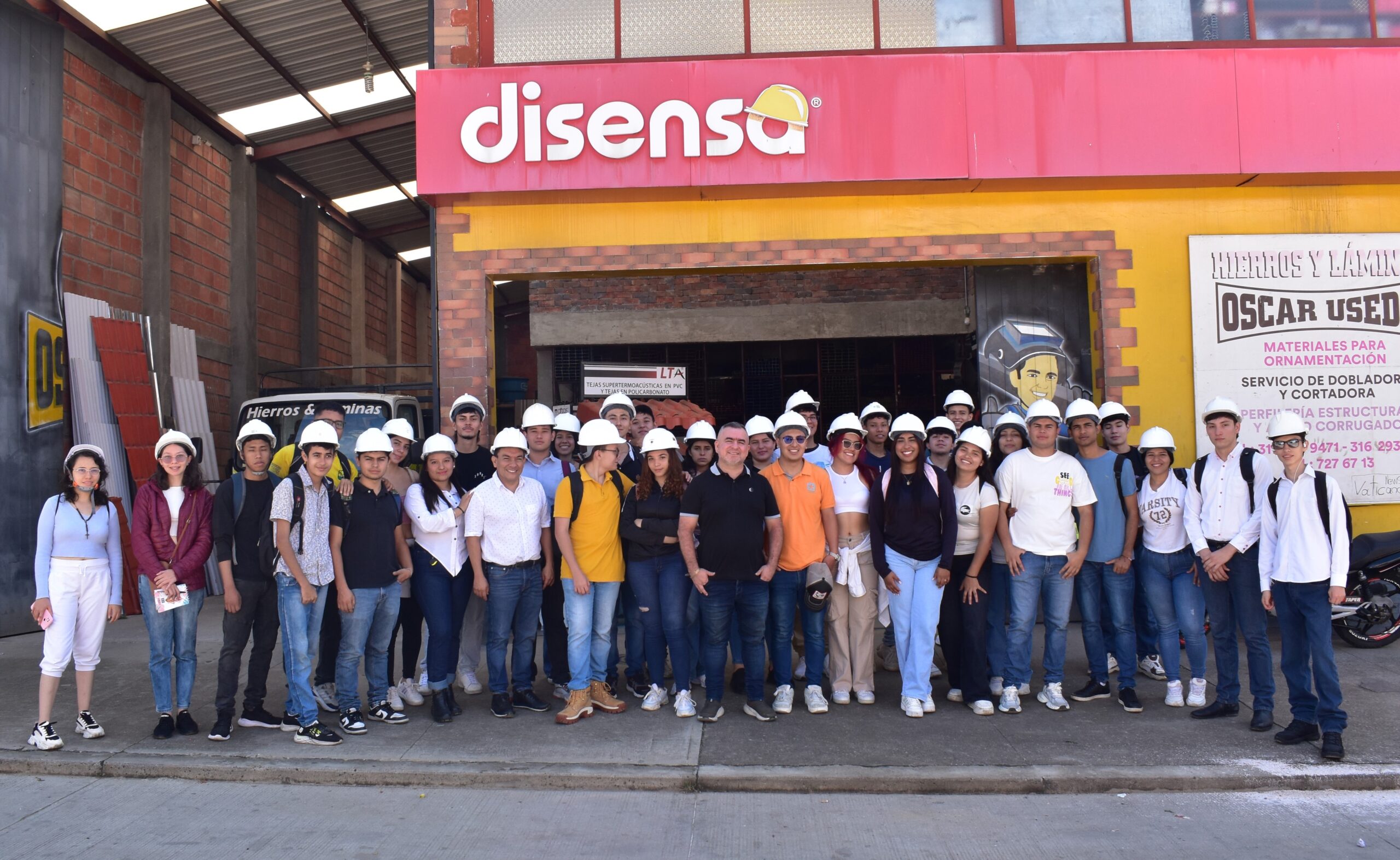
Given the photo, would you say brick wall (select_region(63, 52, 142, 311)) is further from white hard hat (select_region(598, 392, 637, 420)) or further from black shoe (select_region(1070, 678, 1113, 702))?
black shoe (select_region(1070, 678, 1113, 702))

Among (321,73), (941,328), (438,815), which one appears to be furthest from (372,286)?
(438,815)

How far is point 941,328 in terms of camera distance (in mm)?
14758

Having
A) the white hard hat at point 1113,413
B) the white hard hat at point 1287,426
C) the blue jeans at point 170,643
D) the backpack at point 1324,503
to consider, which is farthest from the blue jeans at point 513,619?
the backpack at point 1324,503

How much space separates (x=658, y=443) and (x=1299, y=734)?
Answer: 3981 millimetres

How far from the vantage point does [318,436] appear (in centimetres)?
556

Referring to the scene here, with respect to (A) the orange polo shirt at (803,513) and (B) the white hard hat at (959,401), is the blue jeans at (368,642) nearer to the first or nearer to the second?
(A) the orange polo shirt at (803,513)

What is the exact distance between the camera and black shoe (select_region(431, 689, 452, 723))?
19.5ft

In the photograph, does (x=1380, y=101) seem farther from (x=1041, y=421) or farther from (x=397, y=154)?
(x=397, y=154)

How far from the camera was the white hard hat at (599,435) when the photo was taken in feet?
19.4

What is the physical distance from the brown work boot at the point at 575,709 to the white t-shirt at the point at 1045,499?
2847 millimetres

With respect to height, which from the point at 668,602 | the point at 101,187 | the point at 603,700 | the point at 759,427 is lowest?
the point at 603,700

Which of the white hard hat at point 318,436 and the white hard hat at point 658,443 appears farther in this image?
the white hard hat at point 658,443

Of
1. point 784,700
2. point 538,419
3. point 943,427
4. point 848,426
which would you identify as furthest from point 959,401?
point 538,419

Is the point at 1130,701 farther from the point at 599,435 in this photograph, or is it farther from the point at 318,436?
the point at 318,436
